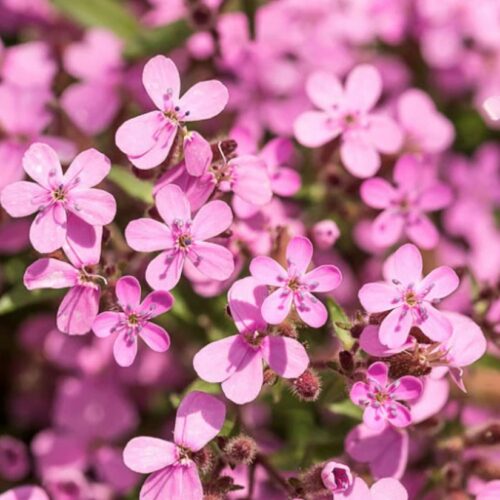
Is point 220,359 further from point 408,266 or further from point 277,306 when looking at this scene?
point 408,266

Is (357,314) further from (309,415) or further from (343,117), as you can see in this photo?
(343,117)

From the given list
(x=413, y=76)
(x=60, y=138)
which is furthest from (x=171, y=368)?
(x=413, y=76)

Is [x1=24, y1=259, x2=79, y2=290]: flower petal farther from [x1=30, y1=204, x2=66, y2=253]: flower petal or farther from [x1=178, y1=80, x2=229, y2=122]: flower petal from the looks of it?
[x1=178, y1=80, x2=229, y2=122]: flower petal

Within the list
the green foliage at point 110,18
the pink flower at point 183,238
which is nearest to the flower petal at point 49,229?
the pink flower at point 183,238

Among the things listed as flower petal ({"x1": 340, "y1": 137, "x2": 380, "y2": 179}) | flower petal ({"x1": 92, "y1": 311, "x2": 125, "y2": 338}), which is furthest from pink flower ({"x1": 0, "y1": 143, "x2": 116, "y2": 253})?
flower petal ({"x1": 340, "y1": 137, "x2": 380, "y2": 179})

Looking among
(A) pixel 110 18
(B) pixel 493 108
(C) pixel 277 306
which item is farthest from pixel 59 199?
(A) pixel 110 18

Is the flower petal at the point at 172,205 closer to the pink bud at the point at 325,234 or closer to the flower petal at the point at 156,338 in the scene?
the flower petal at the point at 156,338
